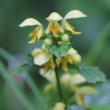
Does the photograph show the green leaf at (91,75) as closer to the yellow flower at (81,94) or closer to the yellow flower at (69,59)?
the yellow flower at (69,59)

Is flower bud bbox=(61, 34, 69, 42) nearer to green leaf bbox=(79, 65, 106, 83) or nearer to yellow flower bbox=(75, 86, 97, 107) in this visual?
green leaf bbox=(79, 65, 106, 83)

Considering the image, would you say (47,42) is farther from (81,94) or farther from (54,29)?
(81,94)

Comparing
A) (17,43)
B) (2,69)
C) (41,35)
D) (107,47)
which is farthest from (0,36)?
(41,35)

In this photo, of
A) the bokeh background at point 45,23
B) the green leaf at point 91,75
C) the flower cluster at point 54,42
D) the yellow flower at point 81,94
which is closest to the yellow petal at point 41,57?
the flower cluster at point 54,42

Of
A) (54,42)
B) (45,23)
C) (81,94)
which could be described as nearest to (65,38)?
(54,42)

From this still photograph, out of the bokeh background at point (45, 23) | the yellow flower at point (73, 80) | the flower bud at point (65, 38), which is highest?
the bokeh background at point (45, 23)

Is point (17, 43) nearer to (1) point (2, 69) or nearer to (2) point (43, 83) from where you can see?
(2) point (43, 83)
